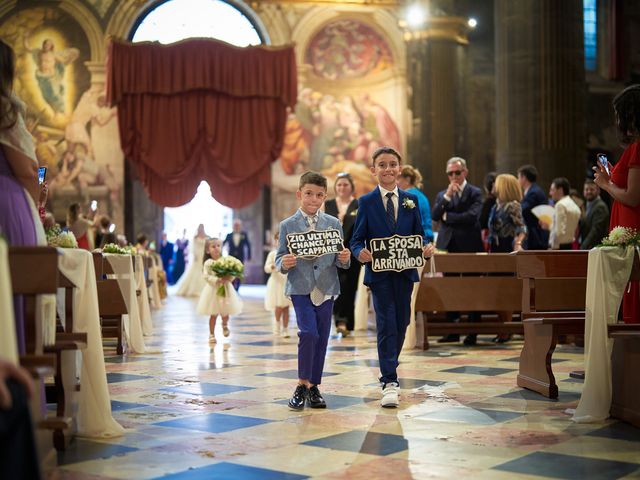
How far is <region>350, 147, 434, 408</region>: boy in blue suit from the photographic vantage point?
18.8ft

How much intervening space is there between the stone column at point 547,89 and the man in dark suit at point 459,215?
4.01 meters

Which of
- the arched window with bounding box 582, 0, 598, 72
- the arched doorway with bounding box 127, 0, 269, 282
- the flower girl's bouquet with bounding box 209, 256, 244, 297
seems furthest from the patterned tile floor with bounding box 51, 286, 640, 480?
the arched window with bounding box 582, 0, 598, 72

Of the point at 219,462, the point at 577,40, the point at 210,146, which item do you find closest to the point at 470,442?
the point at 219,462

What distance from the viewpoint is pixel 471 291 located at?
30.4ft

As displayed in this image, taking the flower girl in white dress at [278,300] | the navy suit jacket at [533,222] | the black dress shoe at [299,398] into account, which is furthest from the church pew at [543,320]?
the flower girl in white dress at [278,300]

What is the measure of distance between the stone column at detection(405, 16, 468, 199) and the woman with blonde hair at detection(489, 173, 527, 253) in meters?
11.9

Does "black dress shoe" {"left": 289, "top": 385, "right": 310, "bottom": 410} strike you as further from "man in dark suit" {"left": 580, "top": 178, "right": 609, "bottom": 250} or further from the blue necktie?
"man in dark suit" {"left": 580, "top": 178, "right": 609, "bottom": 250}

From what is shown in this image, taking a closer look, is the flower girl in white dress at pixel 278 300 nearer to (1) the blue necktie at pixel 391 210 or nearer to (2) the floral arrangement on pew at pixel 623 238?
(1) the blue necktie at pixel 391 210

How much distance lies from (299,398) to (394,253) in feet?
3.29

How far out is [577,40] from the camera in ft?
44.9

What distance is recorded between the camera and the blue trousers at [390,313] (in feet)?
18.7

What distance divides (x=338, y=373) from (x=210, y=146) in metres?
16.1

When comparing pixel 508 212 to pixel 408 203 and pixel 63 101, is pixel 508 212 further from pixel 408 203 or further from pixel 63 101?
pixel 63 101

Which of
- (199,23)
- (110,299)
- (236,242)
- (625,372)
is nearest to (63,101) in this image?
(199,23)
